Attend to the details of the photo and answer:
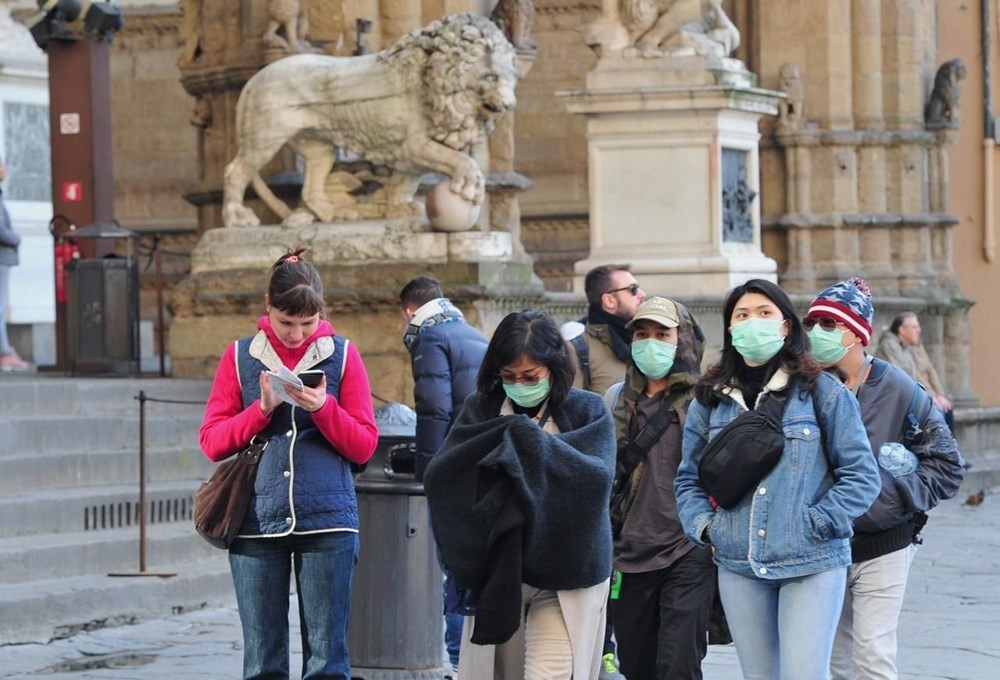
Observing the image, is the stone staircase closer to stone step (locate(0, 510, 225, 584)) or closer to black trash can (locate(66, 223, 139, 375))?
stone step (locate(0, 510, 225, 584))

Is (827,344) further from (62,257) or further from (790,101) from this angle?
(790,101)

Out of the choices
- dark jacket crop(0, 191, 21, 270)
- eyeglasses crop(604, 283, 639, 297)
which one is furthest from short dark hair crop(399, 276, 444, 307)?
dark jacket crop(0, 191, 21, 270)

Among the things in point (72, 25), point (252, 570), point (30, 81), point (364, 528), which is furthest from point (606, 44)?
point (252, 570)

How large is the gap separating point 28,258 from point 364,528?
11324mm

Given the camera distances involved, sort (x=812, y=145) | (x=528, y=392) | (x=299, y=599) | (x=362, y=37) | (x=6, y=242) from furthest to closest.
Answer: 1. (x=812, y=145)
2. (x=6, y=242)
3. (x=362, y=37)
4. (x=299, y=599)
5. (x=528, y=392)

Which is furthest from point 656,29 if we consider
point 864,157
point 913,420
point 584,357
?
point 913,420

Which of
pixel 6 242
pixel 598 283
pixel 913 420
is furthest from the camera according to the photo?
A: pixel 6 242

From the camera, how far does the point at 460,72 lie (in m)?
14.5

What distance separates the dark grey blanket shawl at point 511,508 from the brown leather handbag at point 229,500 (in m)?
0.85

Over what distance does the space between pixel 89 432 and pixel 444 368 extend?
151 inches

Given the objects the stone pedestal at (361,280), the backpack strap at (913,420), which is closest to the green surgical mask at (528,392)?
the backpack strap at (913,420)

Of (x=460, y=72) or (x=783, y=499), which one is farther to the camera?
(x=460, y=72)

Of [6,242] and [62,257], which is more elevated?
[6,242]

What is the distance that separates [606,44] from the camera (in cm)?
1644
